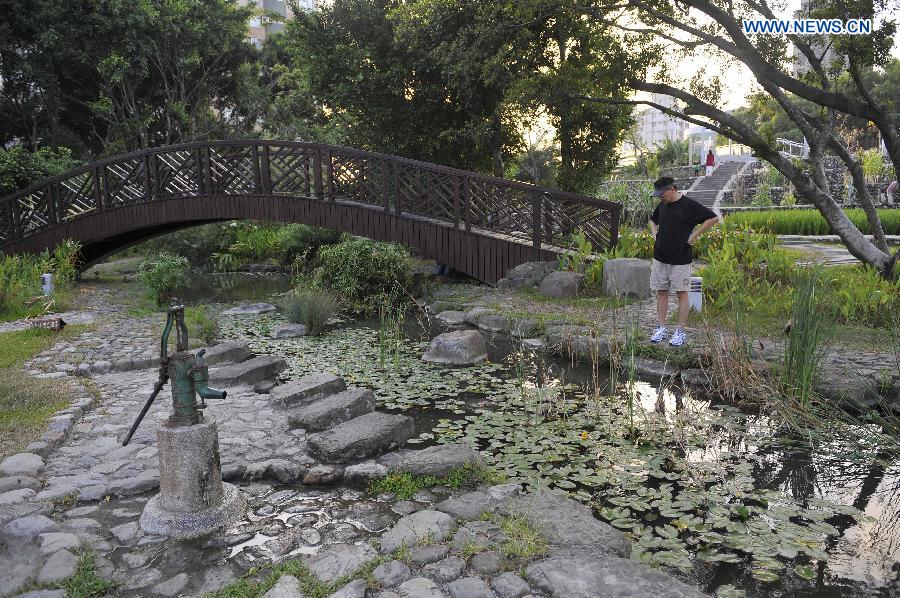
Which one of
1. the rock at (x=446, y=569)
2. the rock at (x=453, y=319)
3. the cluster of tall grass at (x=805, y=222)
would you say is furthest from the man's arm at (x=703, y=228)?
the cluster of tall grass at (x=805, y=222)

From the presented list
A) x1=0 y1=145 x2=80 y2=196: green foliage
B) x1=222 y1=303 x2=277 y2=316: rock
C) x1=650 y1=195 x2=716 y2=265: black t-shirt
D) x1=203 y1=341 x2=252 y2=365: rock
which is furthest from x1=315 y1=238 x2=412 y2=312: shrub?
x1=0 y1=145 x2=80 y2=196: green foliage

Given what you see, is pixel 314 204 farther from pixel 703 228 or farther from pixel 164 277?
pixel 703 228

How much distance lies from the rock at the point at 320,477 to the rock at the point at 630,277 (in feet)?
18.7

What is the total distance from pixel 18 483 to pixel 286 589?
198 cm

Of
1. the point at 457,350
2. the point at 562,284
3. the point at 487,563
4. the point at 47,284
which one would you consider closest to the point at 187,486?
the point at 487,563

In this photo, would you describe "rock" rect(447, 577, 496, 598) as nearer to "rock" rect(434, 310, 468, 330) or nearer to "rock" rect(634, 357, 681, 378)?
"rock" rect(634, 357, 681, 378)

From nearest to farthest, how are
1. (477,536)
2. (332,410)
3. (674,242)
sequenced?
1. (477,536)
2. (332,410)
3. (674,242)

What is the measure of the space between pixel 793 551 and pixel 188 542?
2.78 m

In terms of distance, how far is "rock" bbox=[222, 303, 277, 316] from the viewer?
32.8 ft

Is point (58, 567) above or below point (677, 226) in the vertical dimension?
below

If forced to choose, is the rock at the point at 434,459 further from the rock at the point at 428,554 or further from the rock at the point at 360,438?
the rock at the point at 428,554

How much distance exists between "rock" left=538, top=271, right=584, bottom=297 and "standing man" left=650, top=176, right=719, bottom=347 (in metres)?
2.61

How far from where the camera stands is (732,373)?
5168 mm

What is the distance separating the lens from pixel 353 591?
2596 mm
